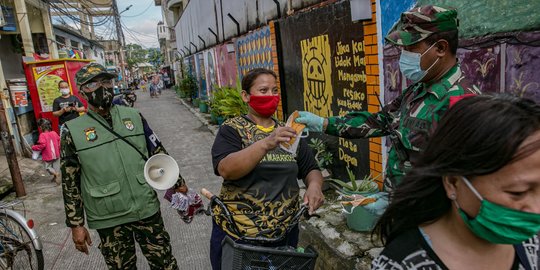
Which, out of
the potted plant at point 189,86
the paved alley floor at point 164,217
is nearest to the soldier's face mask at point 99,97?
the paved alley floor at point 164,217

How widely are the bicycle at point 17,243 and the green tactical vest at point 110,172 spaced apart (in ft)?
3.75

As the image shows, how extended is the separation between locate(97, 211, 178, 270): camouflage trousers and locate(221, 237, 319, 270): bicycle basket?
130 centimetres

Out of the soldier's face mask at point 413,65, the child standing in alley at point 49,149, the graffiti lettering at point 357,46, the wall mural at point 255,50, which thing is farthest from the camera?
the wall mural at point 255,50

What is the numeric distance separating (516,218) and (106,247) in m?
2.57

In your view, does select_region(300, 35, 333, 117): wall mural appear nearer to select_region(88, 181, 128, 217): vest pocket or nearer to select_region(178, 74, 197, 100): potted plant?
select_region(88, 181, 128, 217): vest pocket

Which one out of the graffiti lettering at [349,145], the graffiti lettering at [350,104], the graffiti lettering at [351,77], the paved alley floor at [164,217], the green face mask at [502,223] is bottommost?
the paved alley floor at [164,217]

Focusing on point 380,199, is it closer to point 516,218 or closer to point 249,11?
point 516,218

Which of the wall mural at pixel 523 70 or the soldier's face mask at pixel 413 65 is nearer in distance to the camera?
the soldier's face mask at pixel 413 65

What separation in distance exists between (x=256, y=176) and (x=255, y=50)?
23.0ft

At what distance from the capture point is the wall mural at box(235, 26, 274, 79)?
25.3 ft

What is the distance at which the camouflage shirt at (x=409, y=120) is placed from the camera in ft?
5.99

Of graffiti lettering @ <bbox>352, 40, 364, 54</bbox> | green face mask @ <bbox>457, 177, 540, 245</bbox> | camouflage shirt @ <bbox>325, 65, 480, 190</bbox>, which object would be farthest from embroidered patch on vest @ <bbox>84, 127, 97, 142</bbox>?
graffiti lettering @ <bbox>352, 40, 364, 54</bbox>

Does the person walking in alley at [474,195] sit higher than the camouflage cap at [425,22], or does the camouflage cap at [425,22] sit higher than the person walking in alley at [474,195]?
the camouflage cap at [425,22]

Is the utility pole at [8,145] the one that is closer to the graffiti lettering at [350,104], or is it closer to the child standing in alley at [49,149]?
the child standing in alley at [49,149]
